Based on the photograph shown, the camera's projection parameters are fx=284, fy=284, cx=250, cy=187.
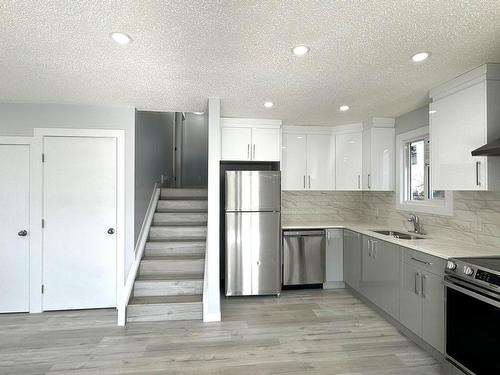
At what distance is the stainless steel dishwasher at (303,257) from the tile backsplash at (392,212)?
0.64m

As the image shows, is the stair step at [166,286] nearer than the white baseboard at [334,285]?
Yes

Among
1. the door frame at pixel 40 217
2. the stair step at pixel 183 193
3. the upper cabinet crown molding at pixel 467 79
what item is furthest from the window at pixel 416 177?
the door frame at pixel 40 217

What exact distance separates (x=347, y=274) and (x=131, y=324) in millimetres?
2755

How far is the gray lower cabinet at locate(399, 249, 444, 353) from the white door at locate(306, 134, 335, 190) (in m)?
1.76

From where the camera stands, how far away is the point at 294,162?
4211 mm

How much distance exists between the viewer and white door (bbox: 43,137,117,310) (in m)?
3.30

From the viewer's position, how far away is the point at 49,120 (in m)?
3.31

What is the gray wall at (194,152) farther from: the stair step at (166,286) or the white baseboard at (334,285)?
the white baseboard at (334,285)

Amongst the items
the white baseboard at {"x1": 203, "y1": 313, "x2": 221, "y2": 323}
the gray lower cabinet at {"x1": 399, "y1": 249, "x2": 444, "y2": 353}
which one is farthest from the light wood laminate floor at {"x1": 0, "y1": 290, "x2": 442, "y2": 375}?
the gray lower cabinet at {"x1": 399, "y1": 249, "x2": 444, "y2": 353}

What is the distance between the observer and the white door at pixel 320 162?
13.9ft

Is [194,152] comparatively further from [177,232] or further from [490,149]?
[490,149]

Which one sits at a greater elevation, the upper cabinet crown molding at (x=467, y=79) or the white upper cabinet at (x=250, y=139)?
the upper cabinet crown molding at (x=467, y=79)

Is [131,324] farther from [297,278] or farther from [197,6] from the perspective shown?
[197,6]

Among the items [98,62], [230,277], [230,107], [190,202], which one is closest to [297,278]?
[230,277]
